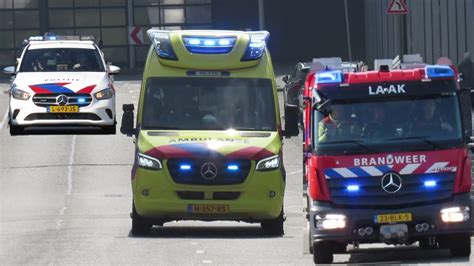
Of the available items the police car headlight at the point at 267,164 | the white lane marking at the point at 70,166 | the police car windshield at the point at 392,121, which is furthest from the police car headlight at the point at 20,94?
the police car windshield at the point at 392,121

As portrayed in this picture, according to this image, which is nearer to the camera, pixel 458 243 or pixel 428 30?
pixel 458 243

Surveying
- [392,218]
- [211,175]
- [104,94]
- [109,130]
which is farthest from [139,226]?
[392,218]

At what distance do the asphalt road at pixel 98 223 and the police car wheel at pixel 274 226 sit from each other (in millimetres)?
235

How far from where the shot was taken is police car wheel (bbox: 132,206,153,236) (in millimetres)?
23875

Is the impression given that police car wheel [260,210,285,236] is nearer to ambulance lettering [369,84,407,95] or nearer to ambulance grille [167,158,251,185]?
ambulance grille [167,158,251,185]

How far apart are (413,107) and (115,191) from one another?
15.4 metres

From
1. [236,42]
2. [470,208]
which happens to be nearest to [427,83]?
[470,208]

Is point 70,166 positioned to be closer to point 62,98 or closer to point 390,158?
point 62,98

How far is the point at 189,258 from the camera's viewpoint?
20.7 metres

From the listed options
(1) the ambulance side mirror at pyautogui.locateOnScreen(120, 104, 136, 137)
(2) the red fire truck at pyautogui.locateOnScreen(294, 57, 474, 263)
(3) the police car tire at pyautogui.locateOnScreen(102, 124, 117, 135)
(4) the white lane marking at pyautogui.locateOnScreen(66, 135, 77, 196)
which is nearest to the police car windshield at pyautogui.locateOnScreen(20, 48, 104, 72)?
(3) the police car tire at pyautogui.locateOnScreen(102, 124, 117, 135)

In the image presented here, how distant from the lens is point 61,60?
28.6 m

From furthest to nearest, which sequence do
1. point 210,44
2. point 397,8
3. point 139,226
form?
point 397,8 < point 139,226 < point 210,44

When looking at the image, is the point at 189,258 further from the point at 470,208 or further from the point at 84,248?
the point at 470,208

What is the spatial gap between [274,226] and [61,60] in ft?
20.5
